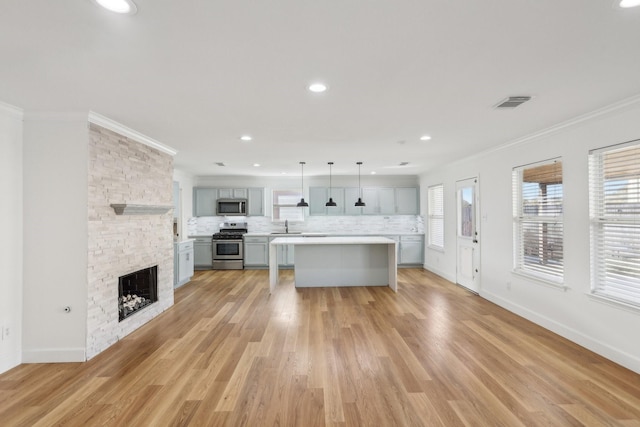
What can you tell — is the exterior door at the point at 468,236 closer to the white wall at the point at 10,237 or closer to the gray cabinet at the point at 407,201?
the gray cabinet at the point at 407,201

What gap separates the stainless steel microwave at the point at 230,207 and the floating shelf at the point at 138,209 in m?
3.71

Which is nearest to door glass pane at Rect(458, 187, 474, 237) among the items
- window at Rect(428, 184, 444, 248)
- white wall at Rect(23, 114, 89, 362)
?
window at Rect(428, 184, 444, 248)

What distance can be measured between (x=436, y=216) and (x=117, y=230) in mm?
6417

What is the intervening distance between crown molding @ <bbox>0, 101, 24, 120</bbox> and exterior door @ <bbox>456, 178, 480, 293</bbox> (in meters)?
6.19

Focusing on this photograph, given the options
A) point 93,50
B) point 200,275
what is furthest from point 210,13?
point 200,275

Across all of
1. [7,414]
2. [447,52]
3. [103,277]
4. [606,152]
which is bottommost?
[7,414]

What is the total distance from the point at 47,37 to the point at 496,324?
5.07 meters

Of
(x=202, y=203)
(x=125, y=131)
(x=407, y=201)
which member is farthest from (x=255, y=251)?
(x=125, y=131)

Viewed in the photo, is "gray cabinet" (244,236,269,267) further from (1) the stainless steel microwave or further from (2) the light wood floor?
(2) the light wood floor

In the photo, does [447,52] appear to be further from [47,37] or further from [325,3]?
[47,37]

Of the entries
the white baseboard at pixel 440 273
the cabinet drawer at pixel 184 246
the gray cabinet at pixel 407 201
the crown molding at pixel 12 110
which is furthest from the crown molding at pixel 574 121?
the cabinet drawer at pixel 184 246

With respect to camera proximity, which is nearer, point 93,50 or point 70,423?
point 93,50

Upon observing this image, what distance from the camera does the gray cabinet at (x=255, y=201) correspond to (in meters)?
8.43

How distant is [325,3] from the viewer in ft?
4.99
